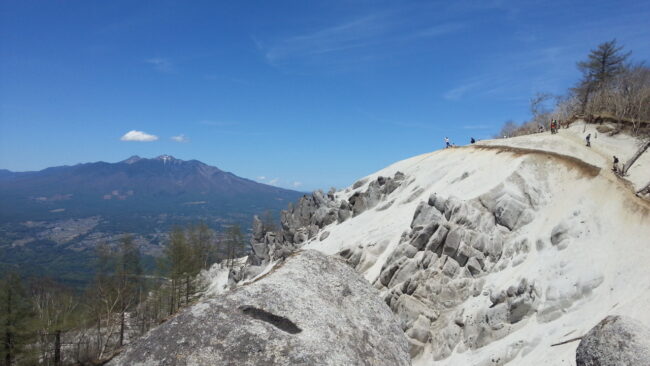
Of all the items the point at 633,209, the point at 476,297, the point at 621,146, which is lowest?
the point at 476,297

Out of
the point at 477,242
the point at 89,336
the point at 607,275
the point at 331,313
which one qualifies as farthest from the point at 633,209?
the point at 89,336

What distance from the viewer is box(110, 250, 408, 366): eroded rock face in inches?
292

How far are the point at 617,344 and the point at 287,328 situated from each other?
30.8 feet

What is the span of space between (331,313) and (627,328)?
8562 millimetres

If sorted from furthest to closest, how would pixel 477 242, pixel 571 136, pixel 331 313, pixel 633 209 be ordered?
pixel 571 136, pixel 477 242, pixel 633 209, pixel 331 313

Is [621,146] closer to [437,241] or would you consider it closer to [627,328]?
[437,241]

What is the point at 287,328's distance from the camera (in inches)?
326

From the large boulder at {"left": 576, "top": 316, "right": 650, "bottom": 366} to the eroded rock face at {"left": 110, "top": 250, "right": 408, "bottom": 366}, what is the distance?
5.96 m

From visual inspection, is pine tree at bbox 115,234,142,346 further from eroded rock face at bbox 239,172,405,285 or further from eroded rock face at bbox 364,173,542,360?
eroded rock face at bbox 364,173,542,360

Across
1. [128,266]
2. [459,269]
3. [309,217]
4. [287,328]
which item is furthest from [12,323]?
[309,217]

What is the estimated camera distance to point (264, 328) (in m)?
8.02

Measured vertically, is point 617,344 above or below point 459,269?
above

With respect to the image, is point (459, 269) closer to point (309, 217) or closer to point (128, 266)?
point (309, 217)

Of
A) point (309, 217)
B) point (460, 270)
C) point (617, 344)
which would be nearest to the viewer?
point (617, 344)
